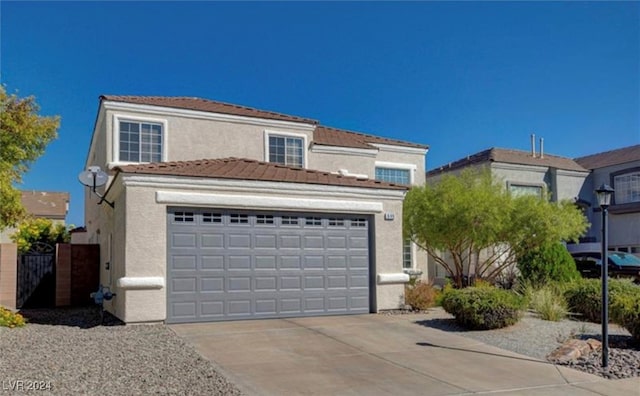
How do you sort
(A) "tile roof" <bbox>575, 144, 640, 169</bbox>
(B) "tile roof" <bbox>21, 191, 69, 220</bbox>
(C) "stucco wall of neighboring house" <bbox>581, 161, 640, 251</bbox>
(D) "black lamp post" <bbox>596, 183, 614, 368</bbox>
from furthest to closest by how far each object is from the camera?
1. (B) "tile roof" <bbox>21, 191, 69, 220</bbox>
2. (A) "tile roof" <bbox>575, 144, 640, 169</bbox>
3. (C) "stucco wall of neighboring house" <bbox>581, 161, 640, 251</bbox>
4. (D) "black lamp post" <bbox>596, 183, 614, 368</bbox>

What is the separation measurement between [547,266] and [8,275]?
17678 mm

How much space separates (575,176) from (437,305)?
19.5 m

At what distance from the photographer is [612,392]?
7.62 metres

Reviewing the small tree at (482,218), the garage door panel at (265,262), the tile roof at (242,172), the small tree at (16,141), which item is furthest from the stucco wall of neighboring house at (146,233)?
the small tree at (482,218)

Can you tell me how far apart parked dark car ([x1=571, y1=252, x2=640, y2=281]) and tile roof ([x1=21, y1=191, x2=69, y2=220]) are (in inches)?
1433

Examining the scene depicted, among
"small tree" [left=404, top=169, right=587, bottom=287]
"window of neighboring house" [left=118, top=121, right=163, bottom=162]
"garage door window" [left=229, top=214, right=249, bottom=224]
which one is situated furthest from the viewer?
"small tree" [left=404, top=169, right=587, bottom=287]

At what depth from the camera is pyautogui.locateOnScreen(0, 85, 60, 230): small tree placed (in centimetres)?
1669

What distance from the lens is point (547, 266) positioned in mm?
18703

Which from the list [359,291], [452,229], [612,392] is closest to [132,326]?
[359,291]

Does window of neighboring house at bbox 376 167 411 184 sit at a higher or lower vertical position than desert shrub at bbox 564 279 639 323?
higher

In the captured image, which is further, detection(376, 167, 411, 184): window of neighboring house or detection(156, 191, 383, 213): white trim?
detection(376, 167, 411, 184): window of neighboring house

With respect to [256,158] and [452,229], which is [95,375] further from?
[452,229]

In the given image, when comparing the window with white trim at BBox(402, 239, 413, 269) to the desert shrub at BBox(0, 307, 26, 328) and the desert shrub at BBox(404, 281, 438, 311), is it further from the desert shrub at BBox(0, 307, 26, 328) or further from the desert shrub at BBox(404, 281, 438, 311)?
the desert shrub at BBox(0, 307, 26, 328)

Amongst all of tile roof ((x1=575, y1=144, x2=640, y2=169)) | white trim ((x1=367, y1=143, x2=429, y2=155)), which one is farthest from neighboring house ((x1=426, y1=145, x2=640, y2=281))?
white trim ((x1=367, y1=143, x2=429, y2=155))
